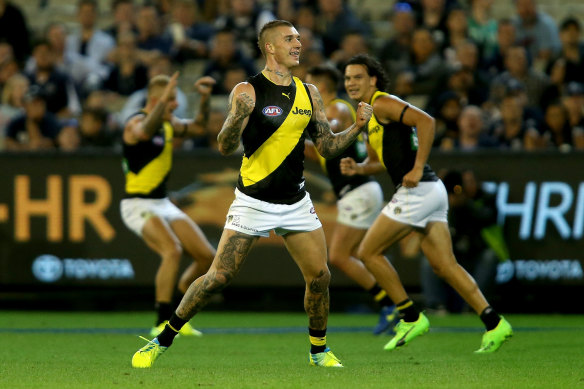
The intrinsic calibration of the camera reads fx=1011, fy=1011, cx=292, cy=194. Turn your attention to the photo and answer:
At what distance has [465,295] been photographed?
911cm

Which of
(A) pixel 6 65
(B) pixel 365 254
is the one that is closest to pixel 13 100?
(A) pixel 6 65

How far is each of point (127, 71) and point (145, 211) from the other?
256 inches

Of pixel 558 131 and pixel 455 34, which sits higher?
pixel 455 34

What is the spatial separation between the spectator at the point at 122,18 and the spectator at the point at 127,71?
990mm

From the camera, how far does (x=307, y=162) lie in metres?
13.8

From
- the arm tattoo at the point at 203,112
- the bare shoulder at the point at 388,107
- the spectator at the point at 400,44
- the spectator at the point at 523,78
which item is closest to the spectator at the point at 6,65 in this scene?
the spectator at the point at 400,44

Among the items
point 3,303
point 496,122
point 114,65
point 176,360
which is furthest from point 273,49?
point 114,65

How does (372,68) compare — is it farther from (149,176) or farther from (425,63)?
(425,63)

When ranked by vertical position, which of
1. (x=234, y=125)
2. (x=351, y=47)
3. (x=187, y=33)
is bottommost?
(x=187, y=33)

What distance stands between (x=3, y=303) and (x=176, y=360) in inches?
284

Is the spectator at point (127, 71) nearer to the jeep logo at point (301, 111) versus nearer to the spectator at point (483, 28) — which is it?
the spectator at point (483, 28)

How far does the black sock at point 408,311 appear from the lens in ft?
30.9

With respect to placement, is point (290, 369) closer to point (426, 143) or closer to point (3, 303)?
point (426, 143)

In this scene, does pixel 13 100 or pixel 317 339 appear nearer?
pixel 317 339
